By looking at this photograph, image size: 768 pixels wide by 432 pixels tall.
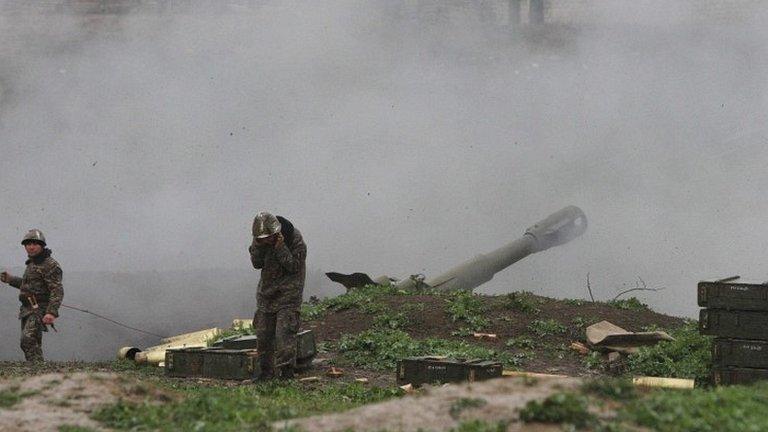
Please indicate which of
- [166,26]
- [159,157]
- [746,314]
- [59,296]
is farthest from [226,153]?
[746,314]

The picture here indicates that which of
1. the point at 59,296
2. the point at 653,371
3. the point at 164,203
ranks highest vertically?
the point at 164,203

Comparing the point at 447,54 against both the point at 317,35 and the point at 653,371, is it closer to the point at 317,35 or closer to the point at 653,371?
the point at 317,35

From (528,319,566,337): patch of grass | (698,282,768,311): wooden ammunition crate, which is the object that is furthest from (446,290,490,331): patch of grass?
(698,282,768,311): wooden ammunition crate

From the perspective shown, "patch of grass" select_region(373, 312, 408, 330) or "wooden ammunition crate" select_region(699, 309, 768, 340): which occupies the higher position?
"patch of grass" select_region(373, 312, 408, 330)

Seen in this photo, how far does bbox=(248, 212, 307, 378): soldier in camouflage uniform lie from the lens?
11719 millimetres

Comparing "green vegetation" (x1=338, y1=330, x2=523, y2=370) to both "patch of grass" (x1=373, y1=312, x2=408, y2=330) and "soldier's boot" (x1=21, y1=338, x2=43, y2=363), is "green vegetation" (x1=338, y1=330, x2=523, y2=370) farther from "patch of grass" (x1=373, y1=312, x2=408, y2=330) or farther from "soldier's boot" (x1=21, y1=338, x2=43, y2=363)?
"soldier's boot" (x1=21, y1=338, x2=43, y2=363)

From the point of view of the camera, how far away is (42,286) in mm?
14016

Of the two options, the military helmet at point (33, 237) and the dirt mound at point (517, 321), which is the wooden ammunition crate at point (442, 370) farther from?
the military helmet at point (33, 237)

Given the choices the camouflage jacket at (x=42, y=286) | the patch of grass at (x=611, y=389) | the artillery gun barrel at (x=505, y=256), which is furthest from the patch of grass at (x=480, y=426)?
the artillery gun barrel at (x=505, y=256)

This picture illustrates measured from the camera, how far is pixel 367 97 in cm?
2488

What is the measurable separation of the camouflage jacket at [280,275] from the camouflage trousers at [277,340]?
0.09 metres

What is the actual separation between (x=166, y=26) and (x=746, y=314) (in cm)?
1678

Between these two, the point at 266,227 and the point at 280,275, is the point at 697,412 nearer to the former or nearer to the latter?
the point at 266,227

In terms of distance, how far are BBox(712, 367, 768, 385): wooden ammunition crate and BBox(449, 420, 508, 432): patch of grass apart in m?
4.99
